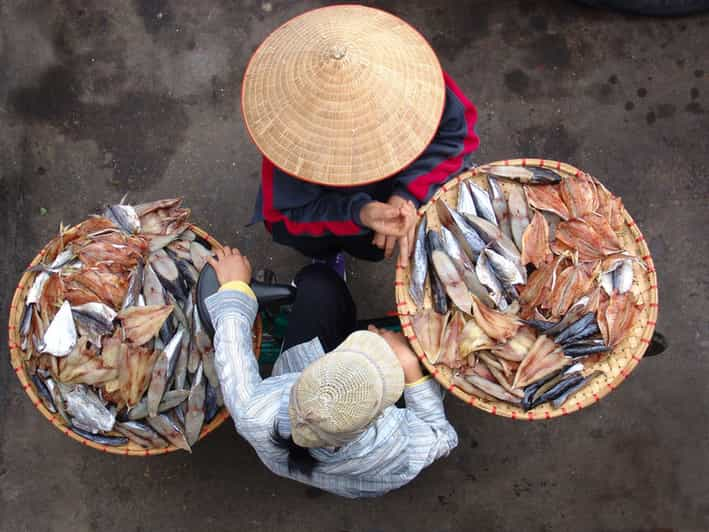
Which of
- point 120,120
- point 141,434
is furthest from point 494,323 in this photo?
point 120,120

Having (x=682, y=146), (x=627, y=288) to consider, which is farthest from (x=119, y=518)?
(x=682, y=146)

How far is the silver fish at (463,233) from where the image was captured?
7.21ft

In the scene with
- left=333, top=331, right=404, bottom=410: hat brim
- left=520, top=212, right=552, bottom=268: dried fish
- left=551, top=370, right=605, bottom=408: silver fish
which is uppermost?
left=520, top=212, right=552, bottom=268: dried fish

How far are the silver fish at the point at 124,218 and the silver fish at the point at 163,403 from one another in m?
0.67

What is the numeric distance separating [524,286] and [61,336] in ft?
5.55

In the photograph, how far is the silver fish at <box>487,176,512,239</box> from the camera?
226 cm

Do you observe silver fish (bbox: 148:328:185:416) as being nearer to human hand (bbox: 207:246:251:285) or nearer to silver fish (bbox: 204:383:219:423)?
silver fish (bbox: 204:383:219:423)

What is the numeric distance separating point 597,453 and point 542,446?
11.7 inches

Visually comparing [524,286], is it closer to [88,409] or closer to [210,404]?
[210,404]

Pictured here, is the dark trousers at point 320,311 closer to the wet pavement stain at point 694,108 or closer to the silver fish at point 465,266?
the silver fish at point 465,266

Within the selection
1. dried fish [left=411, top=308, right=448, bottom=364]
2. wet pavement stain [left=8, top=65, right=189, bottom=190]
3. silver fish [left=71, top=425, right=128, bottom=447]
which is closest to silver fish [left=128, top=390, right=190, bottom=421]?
silver fish [left=71, top=425, right=128, bottom=447]

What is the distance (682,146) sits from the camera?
11.0 feet

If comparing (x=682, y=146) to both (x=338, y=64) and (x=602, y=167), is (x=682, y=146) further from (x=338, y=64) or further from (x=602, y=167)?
(x=338, y=64)

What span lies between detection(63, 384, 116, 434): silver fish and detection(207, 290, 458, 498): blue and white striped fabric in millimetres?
536
